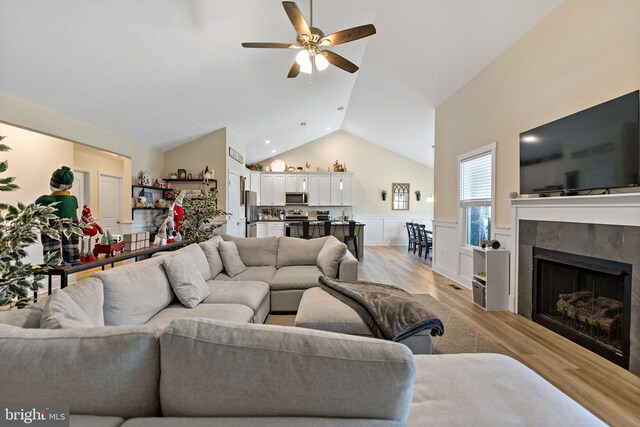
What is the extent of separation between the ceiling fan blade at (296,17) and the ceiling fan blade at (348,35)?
21 cm

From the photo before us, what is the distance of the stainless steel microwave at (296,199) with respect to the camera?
920 centimetres

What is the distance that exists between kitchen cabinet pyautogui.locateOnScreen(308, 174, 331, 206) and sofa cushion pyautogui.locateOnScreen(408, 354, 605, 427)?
8.08m

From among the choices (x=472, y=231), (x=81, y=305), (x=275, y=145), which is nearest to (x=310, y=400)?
(x=81, y=305)

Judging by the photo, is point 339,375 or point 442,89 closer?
point 339,375

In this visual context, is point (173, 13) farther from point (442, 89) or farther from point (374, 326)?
point (442, 89)

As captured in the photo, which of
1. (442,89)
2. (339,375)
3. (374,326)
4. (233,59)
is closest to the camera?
(339,375)

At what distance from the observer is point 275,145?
8.55 meters

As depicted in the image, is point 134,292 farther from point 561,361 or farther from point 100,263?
point 561,361

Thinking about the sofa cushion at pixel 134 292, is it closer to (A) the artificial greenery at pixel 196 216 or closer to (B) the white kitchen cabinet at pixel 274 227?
(A) the artificial greenery at pixel 196 216

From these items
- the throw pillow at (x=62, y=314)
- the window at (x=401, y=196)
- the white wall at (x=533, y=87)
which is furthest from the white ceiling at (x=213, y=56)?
the window at (x=401, y=196)

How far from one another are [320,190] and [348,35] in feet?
21.8

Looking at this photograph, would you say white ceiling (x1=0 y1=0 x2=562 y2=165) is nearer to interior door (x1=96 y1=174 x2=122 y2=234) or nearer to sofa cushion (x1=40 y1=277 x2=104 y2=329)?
interior door (x1=96 y1=174 x2=122 y2=234)

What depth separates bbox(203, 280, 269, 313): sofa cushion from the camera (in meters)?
2.52

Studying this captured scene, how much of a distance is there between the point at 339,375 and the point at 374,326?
56.7 inches
